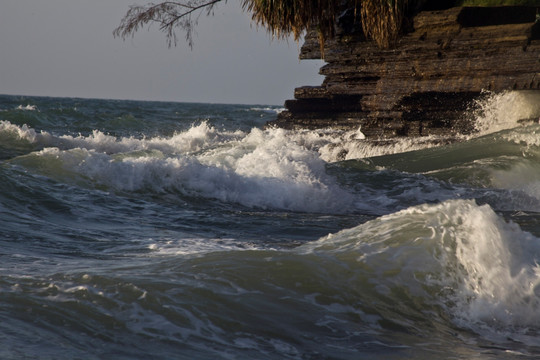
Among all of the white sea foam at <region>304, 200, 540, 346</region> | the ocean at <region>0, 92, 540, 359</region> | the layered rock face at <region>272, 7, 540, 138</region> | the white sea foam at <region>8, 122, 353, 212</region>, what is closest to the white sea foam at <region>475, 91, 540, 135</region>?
the layered rock face at <region>272, 7, 540, 138</region>

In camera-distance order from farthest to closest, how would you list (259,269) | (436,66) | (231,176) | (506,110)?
(436,66), (506,110), (231,176), (259,269)

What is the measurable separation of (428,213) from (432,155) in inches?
Answer: 234

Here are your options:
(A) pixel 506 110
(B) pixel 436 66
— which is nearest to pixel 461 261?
(A) pixel 506 110

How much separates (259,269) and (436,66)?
867 cm

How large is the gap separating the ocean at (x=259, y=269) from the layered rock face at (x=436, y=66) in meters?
2.83

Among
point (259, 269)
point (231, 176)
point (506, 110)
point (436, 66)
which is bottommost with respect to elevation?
point (259, 269)

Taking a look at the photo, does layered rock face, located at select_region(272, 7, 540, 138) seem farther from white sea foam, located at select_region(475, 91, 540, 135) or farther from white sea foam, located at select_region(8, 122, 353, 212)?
white sea foam, located at select_region(8, 122, 353, 212)

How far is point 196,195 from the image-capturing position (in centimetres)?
923

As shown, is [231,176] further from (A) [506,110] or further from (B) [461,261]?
(B) [461,261]

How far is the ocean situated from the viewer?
3.52 m

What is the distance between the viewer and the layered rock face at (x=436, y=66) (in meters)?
A: 11.3

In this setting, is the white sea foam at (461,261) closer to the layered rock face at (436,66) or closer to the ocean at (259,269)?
the ocean at (259,269)

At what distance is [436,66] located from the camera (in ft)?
40.3

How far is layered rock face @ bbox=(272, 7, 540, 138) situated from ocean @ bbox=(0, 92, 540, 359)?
2831 mm
